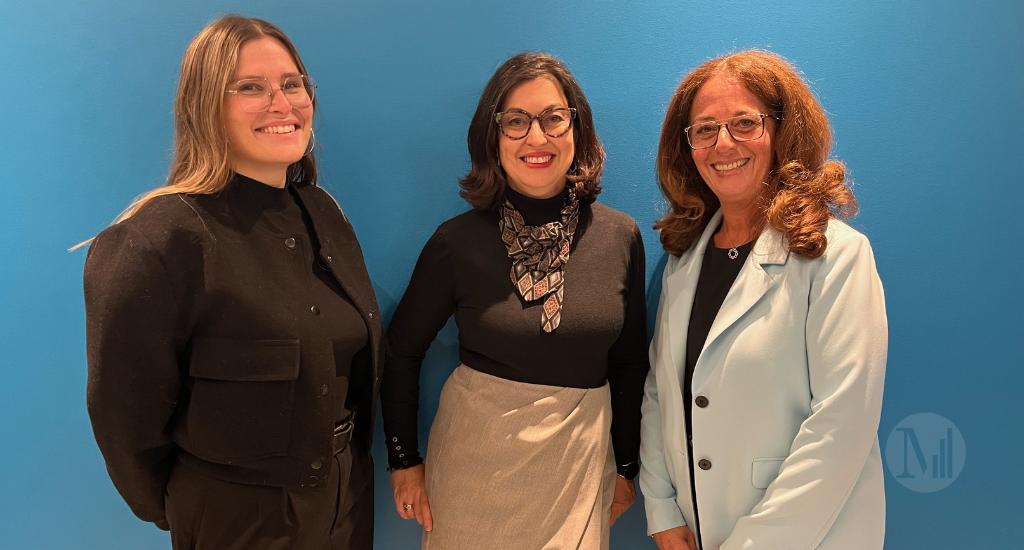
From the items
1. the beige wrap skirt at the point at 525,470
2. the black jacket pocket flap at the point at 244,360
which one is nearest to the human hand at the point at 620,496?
the beige wrap skirt at the point at 525,470

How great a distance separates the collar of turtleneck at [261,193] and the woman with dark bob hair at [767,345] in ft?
3.64

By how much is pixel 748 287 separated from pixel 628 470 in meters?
0.76

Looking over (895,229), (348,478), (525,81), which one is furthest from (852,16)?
(348,478)

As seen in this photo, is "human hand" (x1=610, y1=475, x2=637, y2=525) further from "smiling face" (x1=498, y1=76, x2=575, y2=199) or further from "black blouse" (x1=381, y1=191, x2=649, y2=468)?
"smiling face" (x1=498, y1=76, x2=575, y2=199)

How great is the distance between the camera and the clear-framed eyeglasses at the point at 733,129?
1.62m

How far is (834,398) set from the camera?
4.76 feet

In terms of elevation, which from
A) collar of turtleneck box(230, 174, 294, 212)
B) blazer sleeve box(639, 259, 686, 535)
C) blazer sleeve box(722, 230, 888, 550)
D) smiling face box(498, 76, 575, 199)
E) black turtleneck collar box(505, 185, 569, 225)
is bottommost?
blazer sleeve box(639, 259, 686, 535)

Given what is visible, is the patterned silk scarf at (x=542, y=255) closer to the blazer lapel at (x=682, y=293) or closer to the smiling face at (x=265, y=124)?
the blazer lapel at (x=682, y=293)

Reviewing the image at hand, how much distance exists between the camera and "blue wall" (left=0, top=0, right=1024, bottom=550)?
206 cm

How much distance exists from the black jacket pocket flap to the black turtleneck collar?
30.8 inches

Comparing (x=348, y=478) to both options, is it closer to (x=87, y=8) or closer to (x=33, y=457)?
Answer: (x=33, y=457)

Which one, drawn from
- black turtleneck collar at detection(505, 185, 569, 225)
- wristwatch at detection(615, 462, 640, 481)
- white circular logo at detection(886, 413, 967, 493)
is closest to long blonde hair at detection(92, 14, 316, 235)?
black turtleneck collar at detection(505, 185, 569, 225)

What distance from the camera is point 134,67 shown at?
2.06 m

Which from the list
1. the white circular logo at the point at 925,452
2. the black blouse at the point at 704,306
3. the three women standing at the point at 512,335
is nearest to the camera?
the three women standing at the point at 512,335
